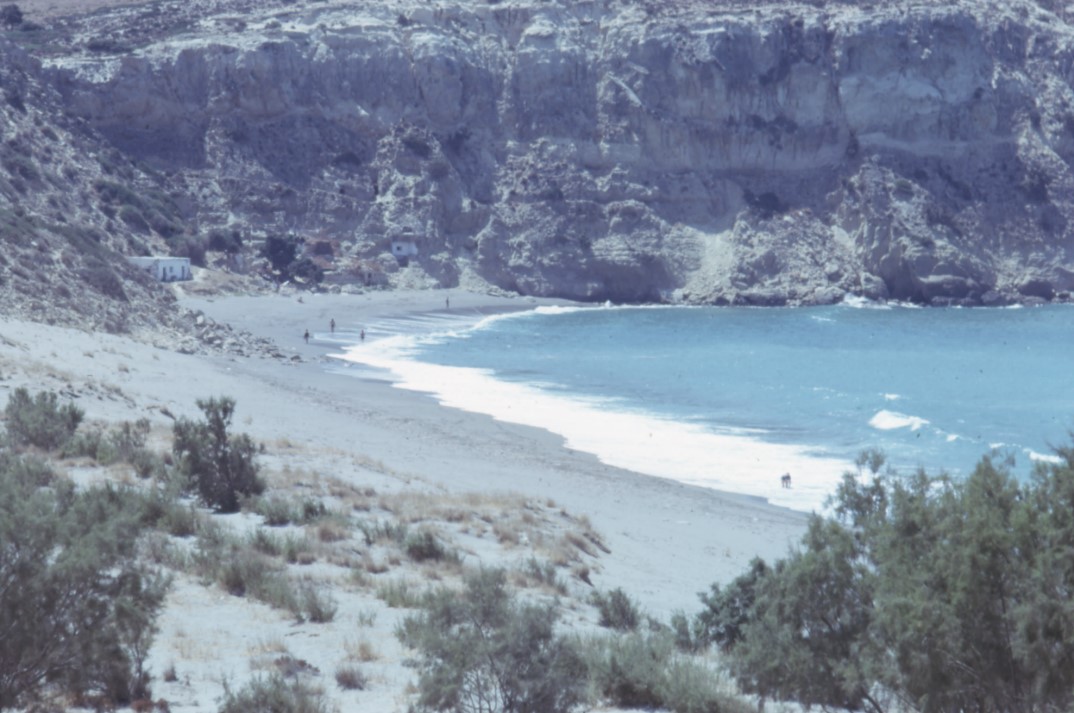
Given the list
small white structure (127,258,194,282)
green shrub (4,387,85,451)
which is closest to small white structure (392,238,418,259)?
small white structure (127,258,194,282)

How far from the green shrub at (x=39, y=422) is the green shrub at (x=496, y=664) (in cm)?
992

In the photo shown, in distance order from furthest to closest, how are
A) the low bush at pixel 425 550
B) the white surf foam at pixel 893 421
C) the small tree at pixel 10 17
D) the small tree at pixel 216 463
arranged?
the small tree at pixel 10 17, the white surf foam at pixel 893 421, the small tree at pixel 216 463, the low bush at pixel 425 550

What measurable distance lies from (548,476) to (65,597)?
1578 cm

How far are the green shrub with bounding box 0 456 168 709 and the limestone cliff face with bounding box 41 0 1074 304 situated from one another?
6705 centimetres

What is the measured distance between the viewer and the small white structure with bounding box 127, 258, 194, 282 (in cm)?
5334

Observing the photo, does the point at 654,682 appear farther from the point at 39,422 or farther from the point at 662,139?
the point at 662,139

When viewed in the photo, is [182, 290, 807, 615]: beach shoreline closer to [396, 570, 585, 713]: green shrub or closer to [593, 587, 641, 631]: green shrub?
[593, 587, 641, 631]: green shrub

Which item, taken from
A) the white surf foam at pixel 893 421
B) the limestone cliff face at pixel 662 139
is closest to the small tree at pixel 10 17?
the limestone cliff face at pixel 662 139

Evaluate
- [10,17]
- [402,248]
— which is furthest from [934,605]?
[10,17]

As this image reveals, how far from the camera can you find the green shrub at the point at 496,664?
6824mm

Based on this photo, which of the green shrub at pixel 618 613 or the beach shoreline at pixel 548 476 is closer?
the green shrub at pixel 618 613

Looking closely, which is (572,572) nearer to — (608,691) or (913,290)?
(608,691)

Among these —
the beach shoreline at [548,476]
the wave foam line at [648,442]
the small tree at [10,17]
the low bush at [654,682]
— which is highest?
the small tree at [10,17]

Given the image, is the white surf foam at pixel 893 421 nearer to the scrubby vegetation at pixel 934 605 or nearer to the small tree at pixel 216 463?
the small tree at pixel 216 463
